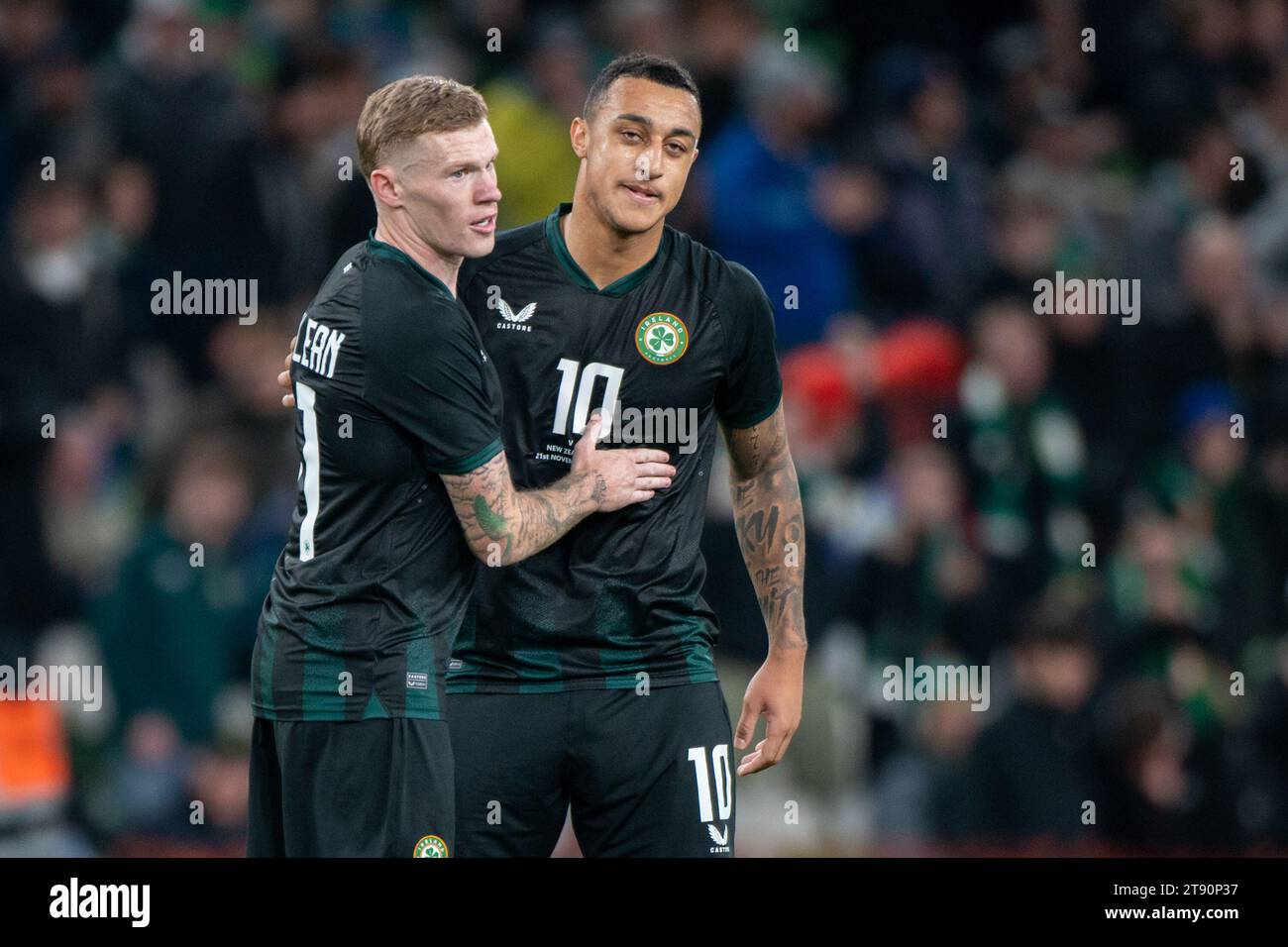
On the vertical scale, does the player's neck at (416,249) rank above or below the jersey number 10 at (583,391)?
above

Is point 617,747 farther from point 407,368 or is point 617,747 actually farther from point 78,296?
point 78,296

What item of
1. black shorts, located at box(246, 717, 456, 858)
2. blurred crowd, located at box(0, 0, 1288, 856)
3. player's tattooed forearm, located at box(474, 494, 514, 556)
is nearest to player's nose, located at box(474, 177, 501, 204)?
player's tattooed forearm, located at box(474, 494, 514, 556)

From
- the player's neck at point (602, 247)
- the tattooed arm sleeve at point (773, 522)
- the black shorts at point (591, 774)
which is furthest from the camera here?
the tattooed arm sleeve at point (773, 522)

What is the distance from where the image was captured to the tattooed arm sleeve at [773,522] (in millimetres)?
5039

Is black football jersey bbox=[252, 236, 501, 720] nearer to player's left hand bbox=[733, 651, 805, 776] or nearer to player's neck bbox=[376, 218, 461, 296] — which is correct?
player's neck bbox=[376, 218, 461, 296]

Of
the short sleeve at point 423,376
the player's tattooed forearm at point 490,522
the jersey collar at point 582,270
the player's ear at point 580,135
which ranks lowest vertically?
the player's tattooed forearm at point 490,522

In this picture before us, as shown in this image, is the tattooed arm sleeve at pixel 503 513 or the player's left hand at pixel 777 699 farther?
the player's left hand at pixel 777 699

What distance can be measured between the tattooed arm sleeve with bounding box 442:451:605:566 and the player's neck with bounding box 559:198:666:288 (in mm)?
638

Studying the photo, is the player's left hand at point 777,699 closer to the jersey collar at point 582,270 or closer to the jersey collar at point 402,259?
the jersey collar at point 582,270

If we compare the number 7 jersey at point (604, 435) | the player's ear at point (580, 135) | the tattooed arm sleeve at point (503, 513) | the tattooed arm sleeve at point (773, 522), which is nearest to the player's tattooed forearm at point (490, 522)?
the tattooed arm sleeve at point (503, 513)

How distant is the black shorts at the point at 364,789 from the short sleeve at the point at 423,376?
579mm

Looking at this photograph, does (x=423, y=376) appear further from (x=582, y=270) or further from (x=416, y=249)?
(x=582, y=270)

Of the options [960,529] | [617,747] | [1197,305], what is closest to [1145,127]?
[1197,305]

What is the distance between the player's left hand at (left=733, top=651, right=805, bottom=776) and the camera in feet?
16.2
